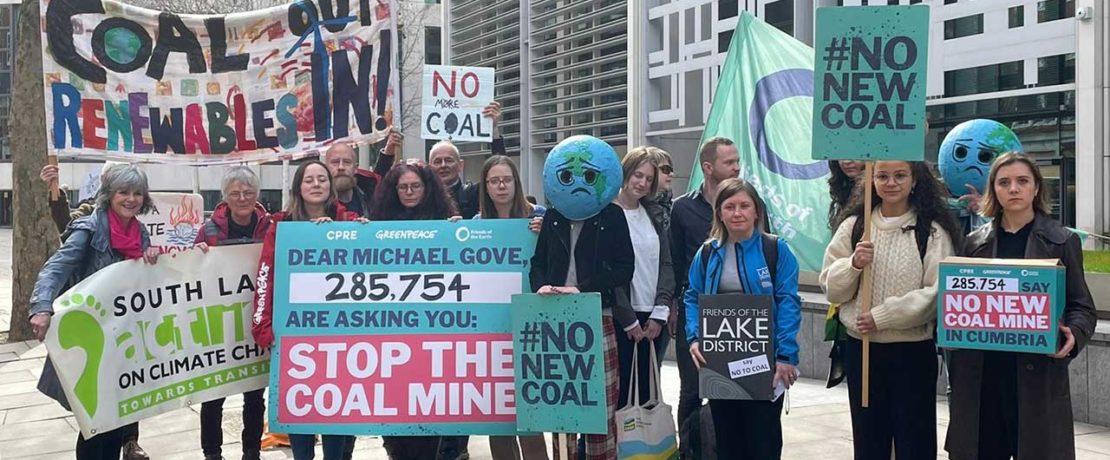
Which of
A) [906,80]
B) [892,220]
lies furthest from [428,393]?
[906,80]

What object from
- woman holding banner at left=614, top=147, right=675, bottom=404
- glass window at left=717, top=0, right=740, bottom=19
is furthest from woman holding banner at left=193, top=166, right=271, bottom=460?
glass window at left=717, top=0, right=740, bottom=19

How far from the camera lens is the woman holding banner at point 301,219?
16.5ft

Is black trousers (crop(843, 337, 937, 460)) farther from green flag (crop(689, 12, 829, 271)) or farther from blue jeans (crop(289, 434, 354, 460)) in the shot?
green flag (crop(689, 12, 829, 271))

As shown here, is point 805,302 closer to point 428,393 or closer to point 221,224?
point 428,393

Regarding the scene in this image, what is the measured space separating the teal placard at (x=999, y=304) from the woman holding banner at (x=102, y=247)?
3.85 meters

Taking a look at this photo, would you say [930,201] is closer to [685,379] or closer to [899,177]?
[899,177]

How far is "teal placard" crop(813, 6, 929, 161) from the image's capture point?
4402 millimetres

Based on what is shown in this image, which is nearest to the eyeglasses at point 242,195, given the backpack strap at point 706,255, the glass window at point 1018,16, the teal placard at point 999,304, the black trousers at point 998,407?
the backpack strap at point 706,255

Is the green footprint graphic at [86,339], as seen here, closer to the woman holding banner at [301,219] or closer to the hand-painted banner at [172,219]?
the woman holding banner at [301,219]

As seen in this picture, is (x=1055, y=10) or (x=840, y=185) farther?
(x=1055, y=10)

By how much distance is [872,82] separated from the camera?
176 inches

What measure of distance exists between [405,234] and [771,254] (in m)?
1.82

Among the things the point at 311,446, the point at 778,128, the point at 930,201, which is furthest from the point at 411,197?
the point at 778,128

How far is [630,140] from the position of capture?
23438 mm
